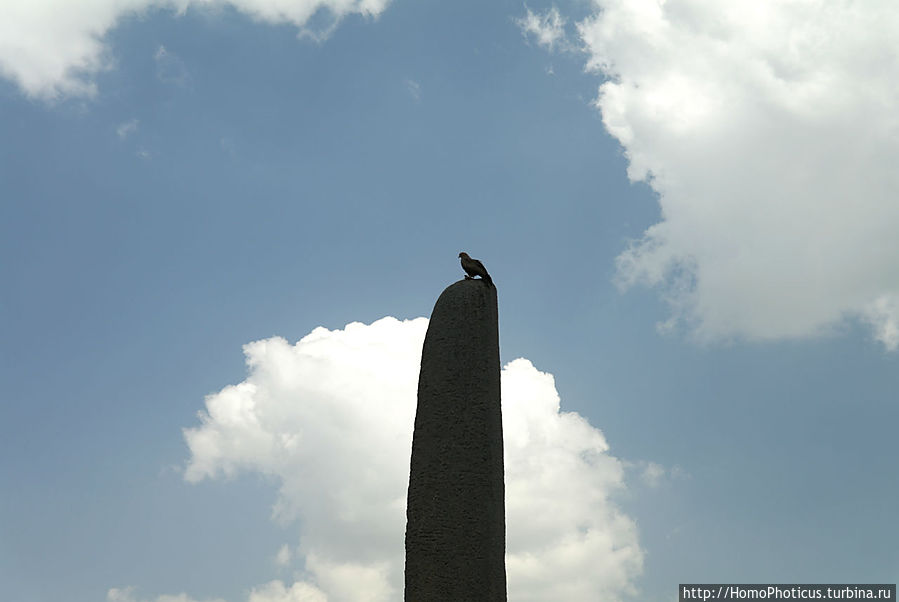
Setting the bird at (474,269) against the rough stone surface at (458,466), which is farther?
the bird at (474,269)

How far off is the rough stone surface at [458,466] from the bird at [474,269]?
10.1 inches

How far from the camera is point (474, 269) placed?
301 inches

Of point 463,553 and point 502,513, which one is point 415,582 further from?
point 502,513

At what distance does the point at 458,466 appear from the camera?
6734mm

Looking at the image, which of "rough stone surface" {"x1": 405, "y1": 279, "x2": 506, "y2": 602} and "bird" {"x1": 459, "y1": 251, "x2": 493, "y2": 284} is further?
"bird" {"x1": 459, "y1": 251, "x2": 493, "y2": 284}

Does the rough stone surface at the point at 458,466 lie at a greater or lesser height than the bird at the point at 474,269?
lesser

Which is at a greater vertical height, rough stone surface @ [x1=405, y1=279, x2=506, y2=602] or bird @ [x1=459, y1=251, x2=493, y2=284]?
bird @ [x1=459, y1=251, x2=493, y2=284]

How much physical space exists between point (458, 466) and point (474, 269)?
6.13 feet

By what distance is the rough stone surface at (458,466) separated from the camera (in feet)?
21.4

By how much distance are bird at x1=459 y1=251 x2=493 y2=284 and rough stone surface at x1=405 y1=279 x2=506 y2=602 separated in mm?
258

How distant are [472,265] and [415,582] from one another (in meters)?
2.80

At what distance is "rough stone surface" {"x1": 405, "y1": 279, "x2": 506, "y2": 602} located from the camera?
6508 mm

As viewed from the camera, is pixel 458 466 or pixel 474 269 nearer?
pixel 458 466

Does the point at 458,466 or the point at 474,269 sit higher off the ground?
the point at 474,269
